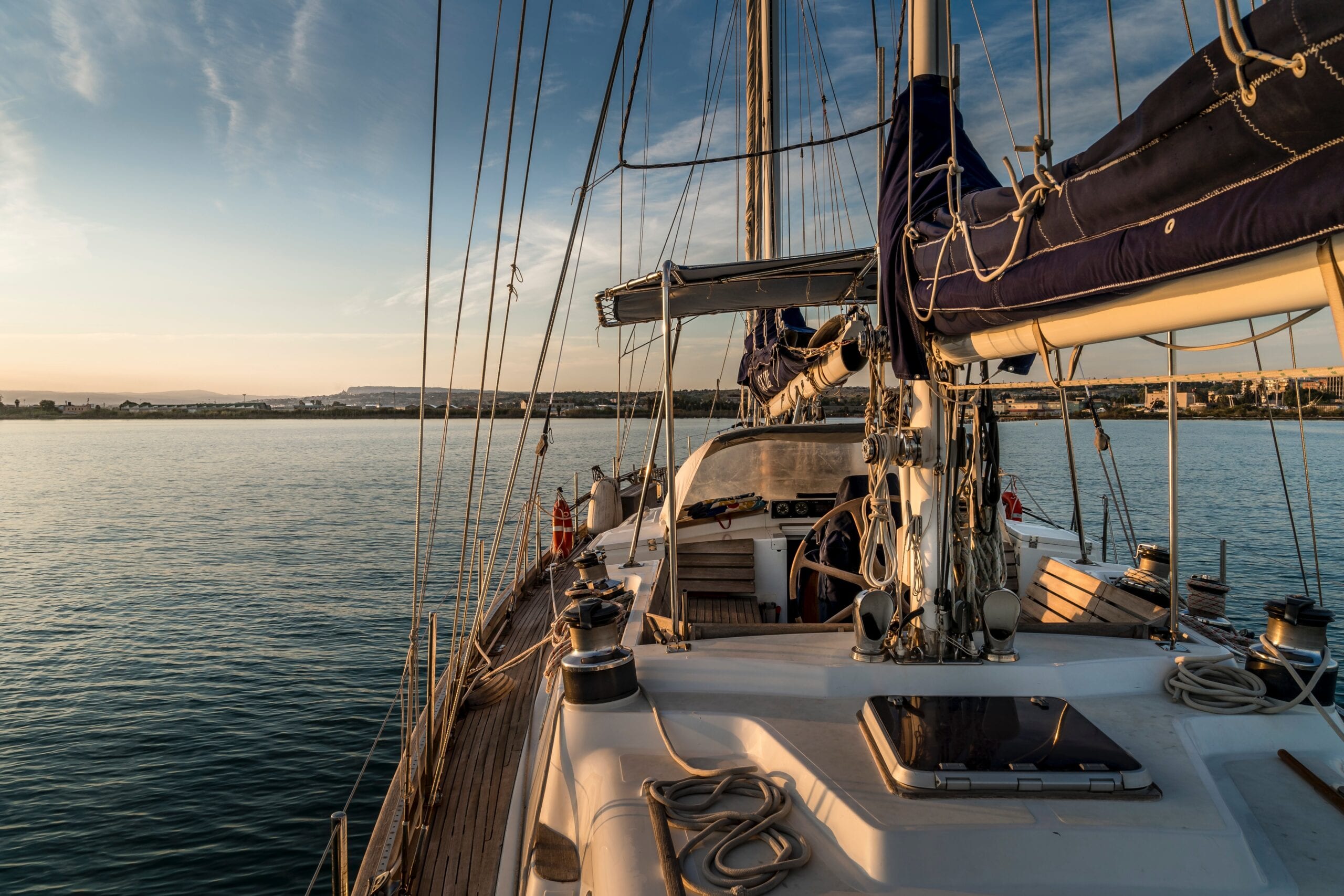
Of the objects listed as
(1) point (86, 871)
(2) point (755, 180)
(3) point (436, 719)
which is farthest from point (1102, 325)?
(2) point (755, 180)

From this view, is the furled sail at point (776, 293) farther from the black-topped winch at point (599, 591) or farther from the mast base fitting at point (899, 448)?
the black-topped winch at point (599, 591)

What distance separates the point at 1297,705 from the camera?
124 inches

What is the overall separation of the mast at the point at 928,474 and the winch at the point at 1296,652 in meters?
1.31

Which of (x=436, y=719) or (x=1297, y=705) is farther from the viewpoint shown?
(x=436, y=719)

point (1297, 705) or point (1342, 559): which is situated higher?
point (1297, 705)

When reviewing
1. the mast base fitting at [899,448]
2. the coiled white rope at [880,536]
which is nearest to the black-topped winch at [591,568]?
the coiled white rope at [880,536]

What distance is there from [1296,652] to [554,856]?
3287mm

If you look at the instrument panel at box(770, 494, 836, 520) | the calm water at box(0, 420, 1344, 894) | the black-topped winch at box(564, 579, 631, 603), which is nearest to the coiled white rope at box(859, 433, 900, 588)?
the black-topped winch at box(564, 579, 631, 603)

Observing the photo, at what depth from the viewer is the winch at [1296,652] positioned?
10.4ft

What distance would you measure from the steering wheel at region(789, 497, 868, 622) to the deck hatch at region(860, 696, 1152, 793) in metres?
0.93

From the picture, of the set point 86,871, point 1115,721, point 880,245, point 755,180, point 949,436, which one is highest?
point 755,180

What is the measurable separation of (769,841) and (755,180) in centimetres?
1085

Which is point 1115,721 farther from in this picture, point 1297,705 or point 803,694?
point 803,694

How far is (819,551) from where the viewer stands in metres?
5.69
